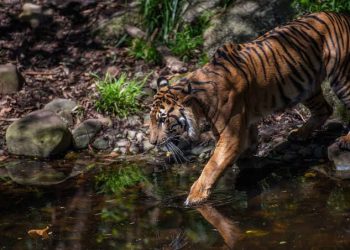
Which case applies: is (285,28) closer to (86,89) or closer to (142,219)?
(142,219)

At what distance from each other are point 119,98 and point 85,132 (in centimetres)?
62

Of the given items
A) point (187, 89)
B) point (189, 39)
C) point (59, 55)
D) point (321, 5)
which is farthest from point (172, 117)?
point (59, 55)

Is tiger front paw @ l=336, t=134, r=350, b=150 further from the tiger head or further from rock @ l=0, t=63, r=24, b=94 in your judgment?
rock @ l=0, t=63, r=24, b=94

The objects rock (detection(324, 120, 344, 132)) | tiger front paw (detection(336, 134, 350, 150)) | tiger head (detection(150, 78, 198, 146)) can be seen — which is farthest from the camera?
rock (detection(324, 120, 344, 132))

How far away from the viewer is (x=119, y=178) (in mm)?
6531

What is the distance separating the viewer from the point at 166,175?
646 cm

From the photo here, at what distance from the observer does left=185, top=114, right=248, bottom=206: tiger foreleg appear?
5473mm

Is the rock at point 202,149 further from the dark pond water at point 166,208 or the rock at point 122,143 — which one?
the rock at point 122,143

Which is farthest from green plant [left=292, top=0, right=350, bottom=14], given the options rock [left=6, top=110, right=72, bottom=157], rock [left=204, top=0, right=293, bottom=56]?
rock [left=6, top=110, right=72, bottom=157]

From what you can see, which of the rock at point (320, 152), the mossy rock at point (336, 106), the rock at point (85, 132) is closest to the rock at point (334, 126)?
the mossy rock at point (336, 106)

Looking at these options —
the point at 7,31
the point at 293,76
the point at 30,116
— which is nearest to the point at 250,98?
the point at 293,76

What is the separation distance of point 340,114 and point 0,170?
11.9 ft

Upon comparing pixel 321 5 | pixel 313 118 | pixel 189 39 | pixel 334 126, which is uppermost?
pixel 321 5

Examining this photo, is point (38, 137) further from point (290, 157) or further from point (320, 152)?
point (320, 152)
